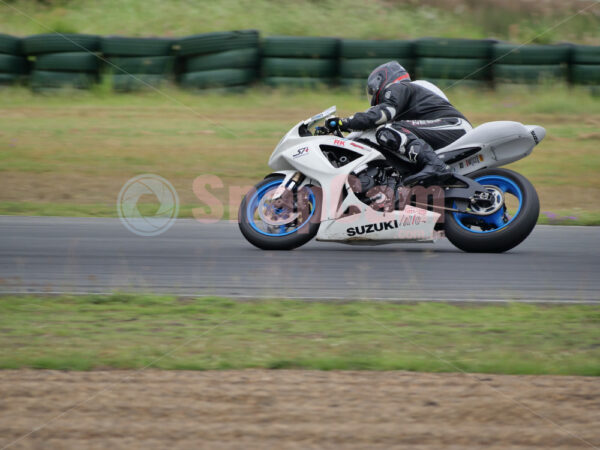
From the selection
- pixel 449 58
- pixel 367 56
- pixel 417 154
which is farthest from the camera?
pixel 367 56

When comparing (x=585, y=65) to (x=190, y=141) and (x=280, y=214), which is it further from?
(x=280, y=214)

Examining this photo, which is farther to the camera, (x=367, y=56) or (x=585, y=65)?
(x=585, y=65)

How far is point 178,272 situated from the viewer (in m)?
6.44

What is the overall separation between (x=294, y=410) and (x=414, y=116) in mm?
4066

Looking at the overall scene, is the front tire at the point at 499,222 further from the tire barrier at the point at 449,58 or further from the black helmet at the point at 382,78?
the tire barrier at the point at 449,58

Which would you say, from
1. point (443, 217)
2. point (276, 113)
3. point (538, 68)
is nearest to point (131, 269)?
point (443, 217)

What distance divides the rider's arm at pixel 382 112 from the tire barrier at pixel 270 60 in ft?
28.7

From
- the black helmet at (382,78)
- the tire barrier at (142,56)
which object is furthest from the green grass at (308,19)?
the black helmet at (382,78)

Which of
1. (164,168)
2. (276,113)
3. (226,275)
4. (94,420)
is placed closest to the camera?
(94,420)

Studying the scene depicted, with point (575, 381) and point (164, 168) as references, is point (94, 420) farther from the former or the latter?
point (164, 168)

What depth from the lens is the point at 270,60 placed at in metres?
15.8

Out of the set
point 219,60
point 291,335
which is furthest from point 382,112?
point 219,60

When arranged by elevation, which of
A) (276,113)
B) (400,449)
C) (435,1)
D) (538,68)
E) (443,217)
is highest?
(435,1)

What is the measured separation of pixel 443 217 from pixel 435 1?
17.2m
